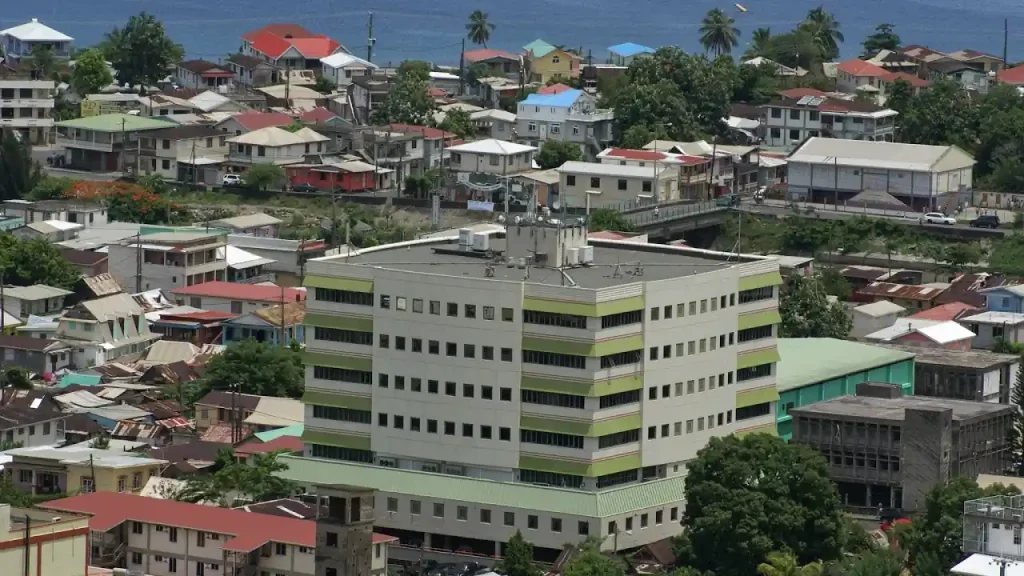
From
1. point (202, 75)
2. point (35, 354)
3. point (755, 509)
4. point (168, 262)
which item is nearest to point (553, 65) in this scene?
point (202, 75)

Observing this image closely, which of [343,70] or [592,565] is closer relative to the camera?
[592,565]

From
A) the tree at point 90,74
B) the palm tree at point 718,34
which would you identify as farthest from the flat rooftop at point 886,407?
the palm tree at point 718,34

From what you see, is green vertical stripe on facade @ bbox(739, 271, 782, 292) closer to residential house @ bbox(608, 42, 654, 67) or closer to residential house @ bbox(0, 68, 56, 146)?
residential house @ bbox(0, 68, 56, 146)

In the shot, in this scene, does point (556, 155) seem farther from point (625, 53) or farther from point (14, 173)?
point (625, 53)

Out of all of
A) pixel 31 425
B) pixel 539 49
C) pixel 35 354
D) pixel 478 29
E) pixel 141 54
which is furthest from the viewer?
pixel 478 29

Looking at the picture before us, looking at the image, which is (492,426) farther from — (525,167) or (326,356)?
(525,167)
